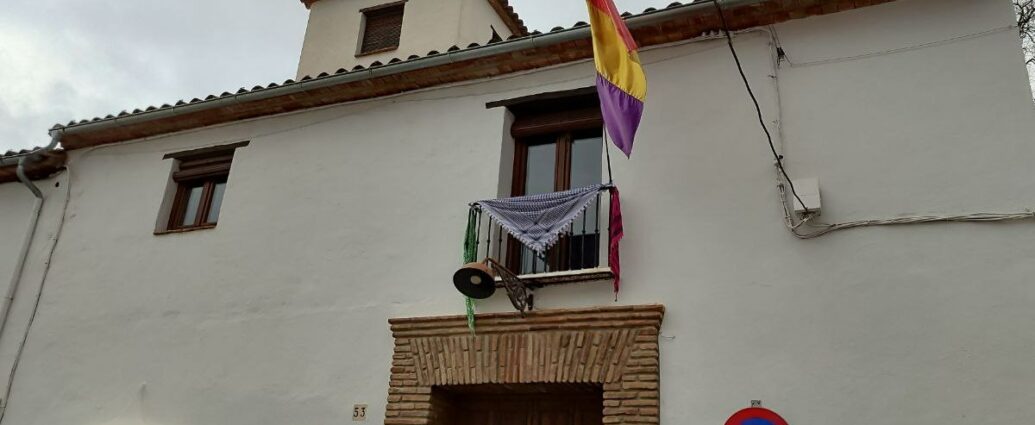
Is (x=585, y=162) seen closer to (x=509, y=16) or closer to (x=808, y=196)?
(x=808, y=196)

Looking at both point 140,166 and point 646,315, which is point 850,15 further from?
point 140,166

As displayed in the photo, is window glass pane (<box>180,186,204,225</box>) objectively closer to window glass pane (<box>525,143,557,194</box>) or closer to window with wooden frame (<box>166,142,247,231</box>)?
window with wooden frame (<box>166,142,247,231</box>)

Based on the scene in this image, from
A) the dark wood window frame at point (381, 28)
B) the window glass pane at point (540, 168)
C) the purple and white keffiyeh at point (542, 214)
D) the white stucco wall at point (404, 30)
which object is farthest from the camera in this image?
the dark wood window frame at point (381, 28)

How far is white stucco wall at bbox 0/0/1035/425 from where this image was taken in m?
5.42

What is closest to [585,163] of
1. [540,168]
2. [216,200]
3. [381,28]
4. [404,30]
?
[540,168]

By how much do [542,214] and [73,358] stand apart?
498 cm

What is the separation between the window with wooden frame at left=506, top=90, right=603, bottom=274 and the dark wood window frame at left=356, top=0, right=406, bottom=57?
16.9 ft

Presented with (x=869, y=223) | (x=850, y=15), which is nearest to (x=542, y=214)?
(x=869, y=223)

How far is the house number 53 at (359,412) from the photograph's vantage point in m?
6.64

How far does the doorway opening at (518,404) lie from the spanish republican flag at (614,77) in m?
1.91

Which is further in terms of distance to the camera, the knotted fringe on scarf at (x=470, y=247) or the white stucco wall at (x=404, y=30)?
the white stucco wall at (x=404, y=30)

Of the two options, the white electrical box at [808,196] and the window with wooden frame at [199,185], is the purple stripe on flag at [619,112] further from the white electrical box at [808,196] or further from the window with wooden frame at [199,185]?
the window with wooden frame at [199,185]

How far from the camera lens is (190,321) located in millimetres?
7762

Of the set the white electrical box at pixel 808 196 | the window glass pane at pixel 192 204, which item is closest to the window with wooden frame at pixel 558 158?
the white electrical box at pixel 808 196
